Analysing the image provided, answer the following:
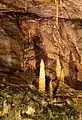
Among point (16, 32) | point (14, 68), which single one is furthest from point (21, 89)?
point (16, 32)

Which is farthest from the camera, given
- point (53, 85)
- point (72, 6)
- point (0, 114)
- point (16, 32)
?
point (16, 32)

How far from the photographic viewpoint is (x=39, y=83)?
914 cm

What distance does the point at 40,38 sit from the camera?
11.3 metres

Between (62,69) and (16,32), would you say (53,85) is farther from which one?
(16,32)

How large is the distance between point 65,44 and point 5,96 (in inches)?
148

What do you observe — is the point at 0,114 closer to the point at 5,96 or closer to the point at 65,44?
the point at 5,96

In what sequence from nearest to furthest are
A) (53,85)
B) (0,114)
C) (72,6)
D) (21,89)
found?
(0,114)
(21,89)
(53,85)
(72,6)

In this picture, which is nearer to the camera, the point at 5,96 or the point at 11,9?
the point at 5,96

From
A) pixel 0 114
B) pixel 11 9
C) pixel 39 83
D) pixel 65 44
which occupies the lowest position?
pixel 0 114

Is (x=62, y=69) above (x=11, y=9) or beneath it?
beneath

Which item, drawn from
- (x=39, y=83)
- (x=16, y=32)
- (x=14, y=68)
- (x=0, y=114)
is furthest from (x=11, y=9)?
(x=0, y=114)

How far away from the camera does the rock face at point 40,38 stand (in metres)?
10.7

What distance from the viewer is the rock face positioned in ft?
35.0

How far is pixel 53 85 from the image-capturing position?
32.1 ft
